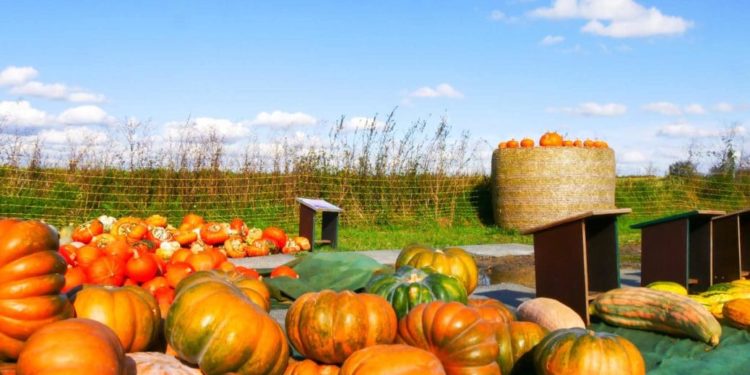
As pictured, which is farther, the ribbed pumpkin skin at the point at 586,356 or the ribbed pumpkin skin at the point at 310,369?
the ribbed pumpkin skin at the point at 586,356

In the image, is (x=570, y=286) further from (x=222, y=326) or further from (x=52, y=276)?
(x=52, y=276)

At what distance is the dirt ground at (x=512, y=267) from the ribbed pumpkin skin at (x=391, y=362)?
4.61 metres

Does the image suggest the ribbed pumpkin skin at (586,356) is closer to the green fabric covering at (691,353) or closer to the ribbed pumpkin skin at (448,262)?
the green fabric covering at (691,353)

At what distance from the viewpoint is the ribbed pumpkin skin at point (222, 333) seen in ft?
8.94

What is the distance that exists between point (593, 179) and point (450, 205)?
287cm

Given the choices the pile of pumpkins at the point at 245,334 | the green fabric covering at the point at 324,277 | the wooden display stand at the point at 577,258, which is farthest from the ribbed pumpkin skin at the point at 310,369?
the wooden display stand at the point at 577,258

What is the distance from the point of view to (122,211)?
39.4 ft

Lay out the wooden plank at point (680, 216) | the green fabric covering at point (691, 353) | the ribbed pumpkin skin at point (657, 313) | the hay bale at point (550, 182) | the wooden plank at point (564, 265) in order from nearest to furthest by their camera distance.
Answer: the green fabric covering at point (691, 353)
the ribbed pumpkin skin at point (657, 313)
the wooden plank at point (564, 265)
the wooden plank at point (680, 216)
the hay bale at point (550, 182)

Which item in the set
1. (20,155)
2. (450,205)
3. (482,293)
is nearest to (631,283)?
(482,293)

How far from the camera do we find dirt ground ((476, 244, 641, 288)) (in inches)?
305

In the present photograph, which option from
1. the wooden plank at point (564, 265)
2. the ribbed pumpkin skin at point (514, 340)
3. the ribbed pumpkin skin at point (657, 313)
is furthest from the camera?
the wooden plank at point (564, 265)

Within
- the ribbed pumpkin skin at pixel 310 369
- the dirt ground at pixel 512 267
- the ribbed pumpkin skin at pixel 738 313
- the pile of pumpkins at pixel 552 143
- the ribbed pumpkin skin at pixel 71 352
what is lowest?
the dirt ground at pixel 512 267

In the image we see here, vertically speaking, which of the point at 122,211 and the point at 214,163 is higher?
the point at 214,163

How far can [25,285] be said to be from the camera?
273 centimetres
